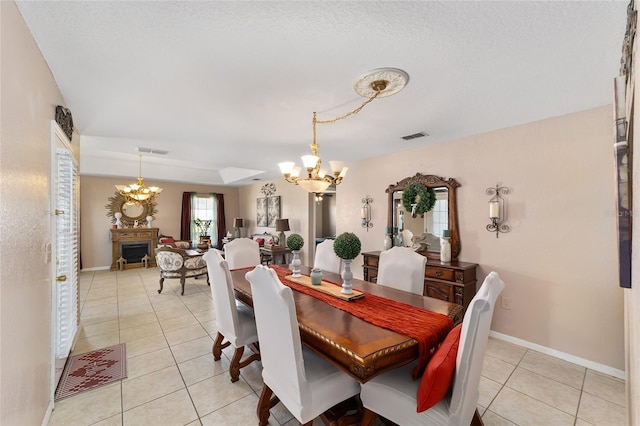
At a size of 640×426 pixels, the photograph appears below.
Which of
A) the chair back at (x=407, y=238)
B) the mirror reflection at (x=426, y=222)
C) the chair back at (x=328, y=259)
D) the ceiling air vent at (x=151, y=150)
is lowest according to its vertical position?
the chair back at (x=328, y=259)

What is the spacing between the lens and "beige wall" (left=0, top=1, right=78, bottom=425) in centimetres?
119

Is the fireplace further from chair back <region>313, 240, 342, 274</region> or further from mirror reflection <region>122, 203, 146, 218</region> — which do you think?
chair back <region>313, 240, 342, 274</region>

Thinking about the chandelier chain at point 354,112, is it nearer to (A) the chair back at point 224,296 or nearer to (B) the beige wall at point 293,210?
(A) the chair back at point 224,296

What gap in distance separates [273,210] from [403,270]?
17.4 ft

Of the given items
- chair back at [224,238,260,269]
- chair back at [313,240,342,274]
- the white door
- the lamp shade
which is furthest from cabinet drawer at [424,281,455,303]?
the lamp shade

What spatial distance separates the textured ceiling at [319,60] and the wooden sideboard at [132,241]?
483cm

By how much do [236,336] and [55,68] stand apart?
2.36 metres

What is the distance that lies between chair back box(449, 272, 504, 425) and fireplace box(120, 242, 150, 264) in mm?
8123

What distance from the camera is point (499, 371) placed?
8.07ft

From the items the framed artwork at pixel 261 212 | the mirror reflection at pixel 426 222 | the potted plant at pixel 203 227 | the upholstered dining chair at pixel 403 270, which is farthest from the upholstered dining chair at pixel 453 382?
the potted plant at pixel 203 227

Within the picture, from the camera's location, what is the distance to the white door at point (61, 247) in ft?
6.60

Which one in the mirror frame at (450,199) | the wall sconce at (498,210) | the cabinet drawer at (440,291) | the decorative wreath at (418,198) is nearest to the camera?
the wall sconce at (498,210)

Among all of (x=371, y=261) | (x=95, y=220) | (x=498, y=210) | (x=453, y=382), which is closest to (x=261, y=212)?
(x=95, y=220)

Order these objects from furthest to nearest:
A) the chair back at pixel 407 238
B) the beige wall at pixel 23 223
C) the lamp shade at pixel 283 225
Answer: the lamp shade at pixel 283 225
the chair back at pixel 407 238
the beige wall at pixel 23 223
